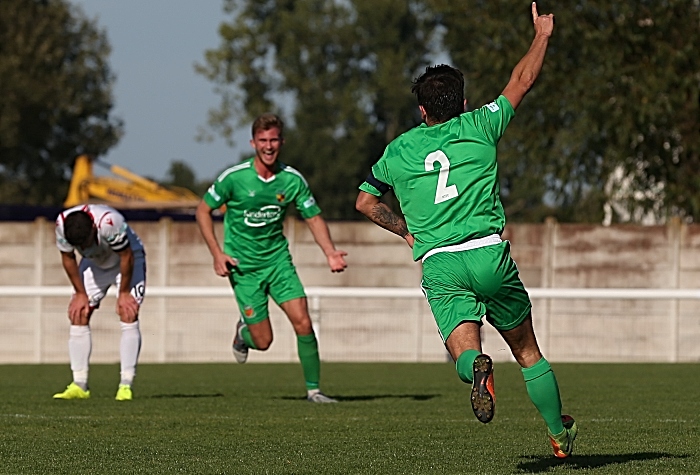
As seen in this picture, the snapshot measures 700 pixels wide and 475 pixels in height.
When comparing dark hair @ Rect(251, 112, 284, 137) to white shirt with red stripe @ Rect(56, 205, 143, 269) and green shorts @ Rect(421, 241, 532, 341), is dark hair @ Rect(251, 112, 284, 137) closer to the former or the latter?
white shirt with red stripe @ Rect(56, 205, 143, 269)

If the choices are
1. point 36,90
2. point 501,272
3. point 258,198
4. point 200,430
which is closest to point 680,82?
point 258,198

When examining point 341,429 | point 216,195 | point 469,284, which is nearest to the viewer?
point 469,284

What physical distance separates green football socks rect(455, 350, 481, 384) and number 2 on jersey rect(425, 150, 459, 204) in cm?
75

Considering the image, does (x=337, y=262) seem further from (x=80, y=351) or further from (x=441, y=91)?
(x=441, y=91)

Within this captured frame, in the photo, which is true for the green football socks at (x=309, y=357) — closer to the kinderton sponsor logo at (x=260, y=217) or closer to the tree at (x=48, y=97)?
the kinderton sponsor logo at (x=260, y=217)

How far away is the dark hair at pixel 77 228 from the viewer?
33.5ft

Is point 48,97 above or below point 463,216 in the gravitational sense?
above

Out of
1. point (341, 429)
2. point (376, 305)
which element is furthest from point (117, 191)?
point (341, 429)

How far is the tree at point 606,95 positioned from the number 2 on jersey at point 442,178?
1744 centimetres

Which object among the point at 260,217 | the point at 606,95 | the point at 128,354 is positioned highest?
the point at 606,95

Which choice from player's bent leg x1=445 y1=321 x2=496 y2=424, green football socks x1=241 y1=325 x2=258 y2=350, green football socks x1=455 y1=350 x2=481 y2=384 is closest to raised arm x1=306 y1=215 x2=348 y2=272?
green football socks x1=241 y1=325 x2=258 y2=350

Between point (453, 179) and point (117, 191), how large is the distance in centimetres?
3906

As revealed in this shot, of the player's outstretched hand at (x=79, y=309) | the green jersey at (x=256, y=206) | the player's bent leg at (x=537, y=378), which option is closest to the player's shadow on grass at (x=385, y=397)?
the green jersey at (x=256, y=206)

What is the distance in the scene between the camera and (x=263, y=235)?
37.3ft
